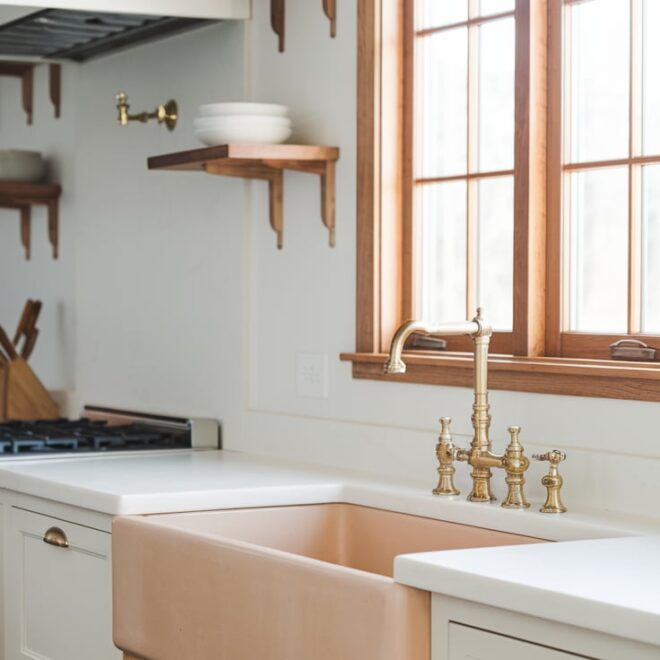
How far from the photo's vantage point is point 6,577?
9.42 feet

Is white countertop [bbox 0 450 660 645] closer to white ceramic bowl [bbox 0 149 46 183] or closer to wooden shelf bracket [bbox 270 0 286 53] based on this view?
wooden shelf bracket [bbox 270 0 286 53]

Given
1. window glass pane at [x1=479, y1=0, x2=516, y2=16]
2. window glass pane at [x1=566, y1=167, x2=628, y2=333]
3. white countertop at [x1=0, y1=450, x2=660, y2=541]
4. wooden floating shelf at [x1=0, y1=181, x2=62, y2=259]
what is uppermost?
window glass pane at [x1=479, y1=0, x2=516, y2=16]

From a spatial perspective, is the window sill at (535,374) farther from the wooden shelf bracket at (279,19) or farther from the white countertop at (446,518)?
the wooden shelf bracket at (279,19)

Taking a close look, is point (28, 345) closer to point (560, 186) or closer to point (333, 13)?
point (333, 13)

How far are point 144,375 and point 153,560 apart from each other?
140 cm

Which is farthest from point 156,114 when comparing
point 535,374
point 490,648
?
point 490,648

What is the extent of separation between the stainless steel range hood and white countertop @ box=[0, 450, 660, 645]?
3.47 ft

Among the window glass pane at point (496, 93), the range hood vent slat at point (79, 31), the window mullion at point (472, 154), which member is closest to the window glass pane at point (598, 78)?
the window glass pane at point (496, 93)

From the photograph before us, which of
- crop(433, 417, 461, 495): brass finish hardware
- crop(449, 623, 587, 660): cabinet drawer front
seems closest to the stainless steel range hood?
crop(433, 417, 461, 495): brass finish hardware

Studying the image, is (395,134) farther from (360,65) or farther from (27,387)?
(27,387)

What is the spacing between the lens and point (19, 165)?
411 centimetres

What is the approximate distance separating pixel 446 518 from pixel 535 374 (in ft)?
1.06

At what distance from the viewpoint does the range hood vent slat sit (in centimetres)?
332

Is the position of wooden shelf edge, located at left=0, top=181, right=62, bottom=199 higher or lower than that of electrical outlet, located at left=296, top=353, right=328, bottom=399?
higher
